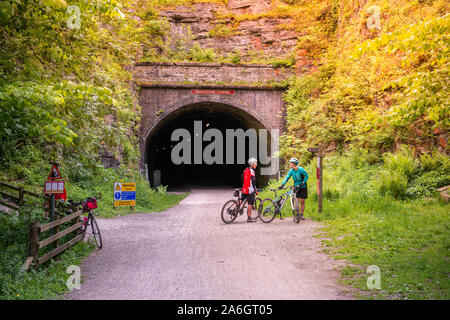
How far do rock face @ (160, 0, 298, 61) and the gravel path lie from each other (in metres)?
14.3

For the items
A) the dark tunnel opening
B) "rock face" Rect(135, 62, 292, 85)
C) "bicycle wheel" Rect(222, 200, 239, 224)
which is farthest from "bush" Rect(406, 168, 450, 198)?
"rock face" Rect(135, 62, 292, 85)

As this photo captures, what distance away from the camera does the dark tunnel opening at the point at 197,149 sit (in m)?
22.0

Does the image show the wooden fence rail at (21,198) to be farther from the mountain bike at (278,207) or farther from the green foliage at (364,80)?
the green foliage at (364,80)

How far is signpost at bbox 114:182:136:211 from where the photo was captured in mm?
12523

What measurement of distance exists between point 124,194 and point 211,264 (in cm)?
787

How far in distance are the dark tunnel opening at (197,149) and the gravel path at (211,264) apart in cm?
1206

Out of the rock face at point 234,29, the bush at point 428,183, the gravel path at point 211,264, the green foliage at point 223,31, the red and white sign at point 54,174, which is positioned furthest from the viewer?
the green foliage at point 223,31

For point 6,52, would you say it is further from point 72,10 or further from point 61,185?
point 61,185

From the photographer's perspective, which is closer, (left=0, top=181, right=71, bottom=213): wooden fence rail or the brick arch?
(left=0, top=181, right=71, bottom=213): wooden fence rail

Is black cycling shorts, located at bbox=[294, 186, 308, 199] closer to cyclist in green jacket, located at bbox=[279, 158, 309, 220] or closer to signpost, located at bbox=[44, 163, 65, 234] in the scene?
cyclist in green jacket, located at bbox=[279, 158, 309, 220]

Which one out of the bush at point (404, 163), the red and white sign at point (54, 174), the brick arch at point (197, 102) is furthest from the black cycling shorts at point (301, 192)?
the brick arch at point (197, 102)

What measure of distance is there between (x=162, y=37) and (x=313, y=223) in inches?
654

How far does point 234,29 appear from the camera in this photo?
860 inches

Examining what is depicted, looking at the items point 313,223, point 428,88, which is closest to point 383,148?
point 313,223
